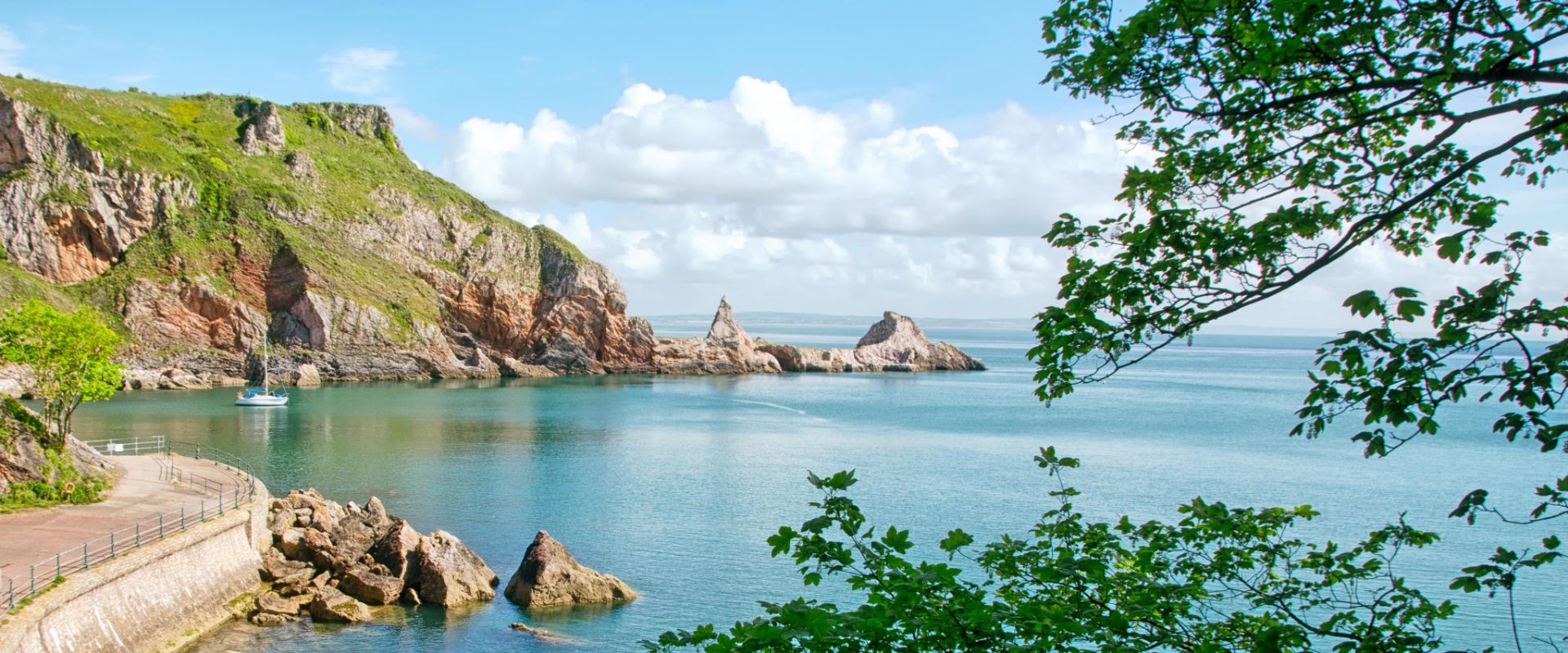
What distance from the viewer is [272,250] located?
4592 inches

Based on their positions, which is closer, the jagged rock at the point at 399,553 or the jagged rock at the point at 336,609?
the jagged rock at the point at 336,609

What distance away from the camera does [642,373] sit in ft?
457

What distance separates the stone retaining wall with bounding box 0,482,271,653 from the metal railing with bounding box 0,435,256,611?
1.13 feet

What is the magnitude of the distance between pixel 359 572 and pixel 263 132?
123 meters

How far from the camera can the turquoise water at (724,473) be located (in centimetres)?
3103

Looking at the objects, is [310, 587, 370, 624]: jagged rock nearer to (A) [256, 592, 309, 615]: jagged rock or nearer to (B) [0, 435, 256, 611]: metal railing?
(A) [256, 592, 309, 615]: jagged rock

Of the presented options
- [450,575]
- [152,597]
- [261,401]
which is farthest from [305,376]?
[152,597]

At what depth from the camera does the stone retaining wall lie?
2156 centimetres

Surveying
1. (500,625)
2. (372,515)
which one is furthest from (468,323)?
(500,625)

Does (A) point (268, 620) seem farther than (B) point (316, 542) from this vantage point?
No

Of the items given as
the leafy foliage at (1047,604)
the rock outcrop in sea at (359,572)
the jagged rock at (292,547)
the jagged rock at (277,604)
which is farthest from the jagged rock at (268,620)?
the leafy foliage at (1047,604)

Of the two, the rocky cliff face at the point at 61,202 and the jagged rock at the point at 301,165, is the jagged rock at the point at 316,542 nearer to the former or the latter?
the rocky cliff face at the point at 61,202

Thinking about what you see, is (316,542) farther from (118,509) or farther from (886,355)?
(886,355)

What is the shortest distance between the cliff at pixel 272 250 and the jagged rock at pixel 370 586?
8464 cm
